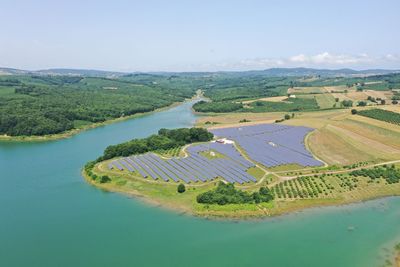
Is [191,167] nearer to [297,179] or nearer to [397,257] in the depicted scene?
[297,179]

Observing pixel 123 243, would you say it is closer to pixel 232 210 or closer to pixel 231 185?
pixel 232 210

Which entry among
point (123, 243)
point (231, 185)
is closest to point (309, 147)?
point (231, 185)

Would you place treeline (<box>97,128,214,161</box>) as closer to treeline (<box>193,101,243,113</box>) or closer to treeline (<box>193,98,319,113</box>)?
treeline (<box>193,101,243,113</box>)

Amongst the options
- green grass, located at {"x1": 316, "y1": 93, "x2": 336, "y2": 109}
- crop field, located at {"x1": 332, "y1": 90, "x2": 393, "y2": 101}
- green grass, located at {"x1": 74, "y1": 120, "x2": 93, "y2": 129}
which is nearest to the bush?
green grass, located at {"x1": 74, "y1": 120, "x2": 93, "y2": 129}

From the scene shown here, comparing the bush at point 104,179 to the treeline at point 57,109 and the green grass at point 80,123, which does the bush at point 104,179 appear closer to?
the treeline at point 57,109

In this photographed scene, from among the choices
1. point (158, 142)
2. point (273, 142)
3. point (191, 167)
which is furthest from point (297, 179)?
point (158, 142)

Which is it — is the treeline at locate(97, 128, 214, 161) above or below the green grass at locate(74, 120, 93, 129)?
above
